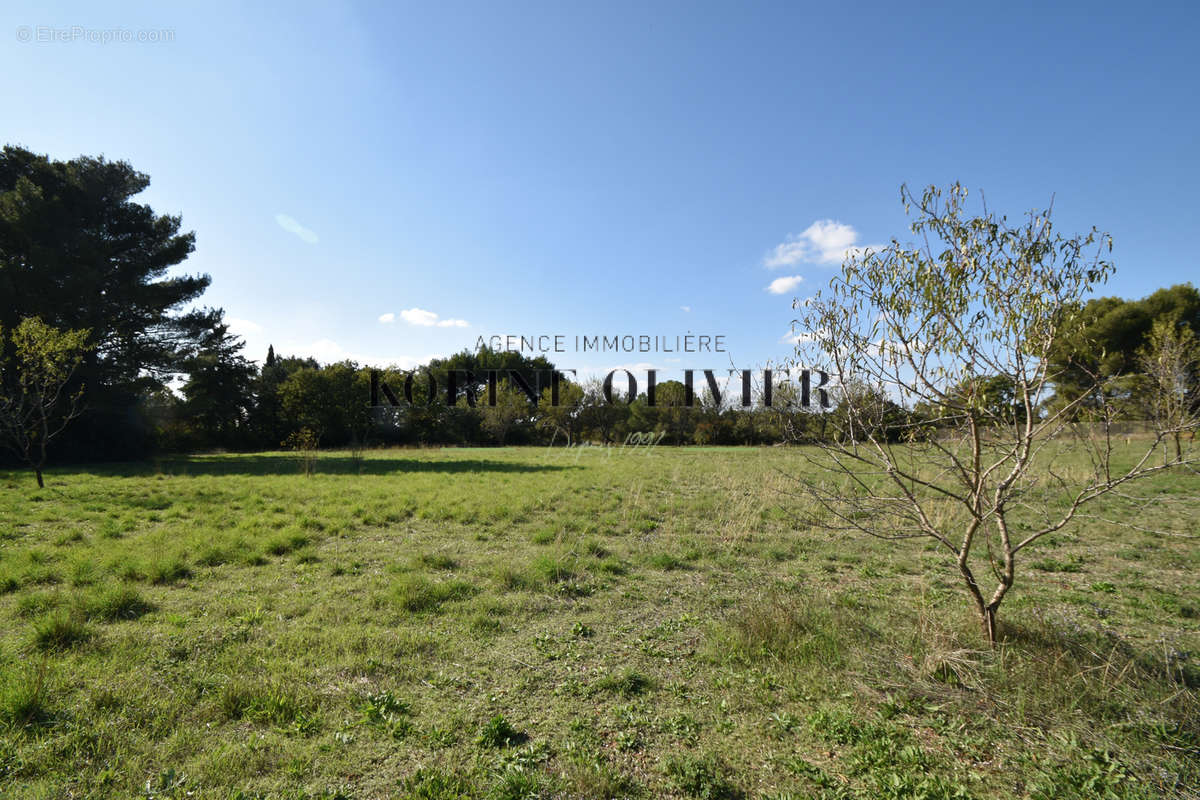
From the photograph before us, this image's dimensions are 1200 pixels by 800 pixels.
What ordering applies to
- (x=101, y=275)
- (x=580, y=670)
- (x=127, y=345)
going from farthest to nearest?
(x=127, y=345) → (x=101, y=275) → (x=580, y=670)

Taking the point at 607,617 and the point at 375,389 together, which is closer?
the point at 607,617

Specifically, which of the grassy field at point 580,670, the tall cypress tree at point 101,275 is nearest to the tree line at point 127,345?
the tall cypress tree at point 101,275

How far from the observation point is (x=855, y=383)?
479 cm

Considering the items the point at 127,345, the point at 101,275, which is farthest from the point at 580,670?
the point at 127,345

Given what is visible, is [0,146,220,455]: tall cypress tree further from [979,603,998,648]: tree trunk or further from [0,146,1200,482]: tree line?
[979,603,998,648]: tree trunk

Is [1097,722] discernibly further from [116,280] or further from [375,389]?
[375,389]

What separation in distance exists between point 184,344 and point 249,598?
30807 millimetres

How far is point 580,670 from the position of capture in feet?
14.0

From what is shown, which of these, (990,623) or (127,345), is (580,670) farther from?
(127,345)

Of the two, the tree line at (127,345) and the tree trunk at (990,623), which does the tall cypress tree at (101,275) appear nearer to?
the tree line at (127,345)

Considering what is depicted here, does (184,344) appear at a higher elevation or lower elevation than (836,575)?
higher

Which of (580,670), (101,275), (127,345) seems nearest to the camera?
(580,670)

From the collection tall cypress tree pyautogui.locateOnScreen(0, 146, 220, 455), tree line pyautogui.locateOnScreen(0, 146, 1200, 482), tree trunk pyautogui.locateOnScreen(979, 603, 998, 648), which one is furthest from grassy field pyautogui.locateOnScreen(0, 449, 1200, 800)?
tall cypress tree pyautogui.locateOnScreen(0, 146, 220, 455)

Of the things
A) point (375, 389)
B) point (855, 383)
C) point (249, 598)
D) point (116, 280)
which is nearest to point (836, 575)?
point (855, 383)
